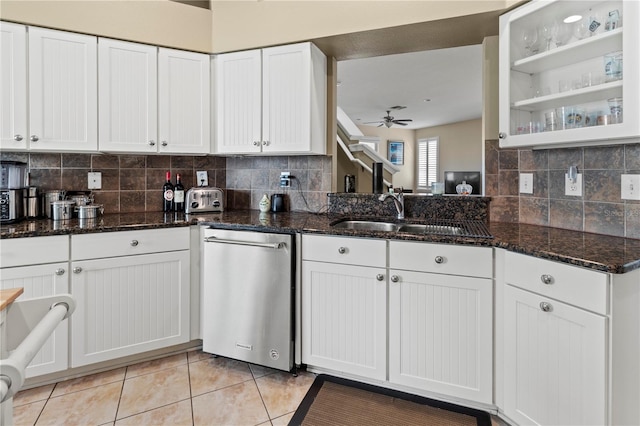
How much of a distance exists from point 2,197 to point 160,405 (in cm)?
150

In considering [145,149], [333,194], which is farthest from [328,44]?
[145,149]

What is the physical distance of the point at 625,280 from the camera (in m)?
1.31

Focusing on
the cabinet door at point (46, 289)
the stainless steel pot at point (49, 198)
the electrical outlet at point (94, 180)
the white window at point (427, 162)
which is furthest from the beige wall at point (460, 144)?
the cabinet door at point (46, 289)

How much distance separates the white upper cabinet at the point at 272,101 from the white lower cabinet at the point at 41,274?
4.07ft

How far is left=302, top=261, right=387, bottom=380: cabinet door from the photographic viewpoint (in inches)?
78.9

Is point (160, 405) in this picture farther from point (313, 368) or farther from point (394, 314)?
point (394, 314)

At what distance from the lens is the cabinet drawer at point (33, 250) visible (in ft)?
6.33

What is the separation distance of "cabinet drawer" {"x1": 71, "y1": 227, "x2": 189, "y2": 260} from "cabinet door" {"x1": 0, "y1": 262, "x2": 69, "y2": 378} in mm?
125

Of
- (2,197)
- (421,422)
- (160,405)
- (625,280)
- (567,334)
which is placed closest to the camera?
(625,280)

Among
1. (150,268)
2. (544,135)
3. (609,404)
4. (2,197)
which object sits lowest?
(609,404)

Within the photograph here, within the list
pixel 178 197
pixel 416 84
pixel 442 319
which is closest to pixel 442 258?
pixel 442 319

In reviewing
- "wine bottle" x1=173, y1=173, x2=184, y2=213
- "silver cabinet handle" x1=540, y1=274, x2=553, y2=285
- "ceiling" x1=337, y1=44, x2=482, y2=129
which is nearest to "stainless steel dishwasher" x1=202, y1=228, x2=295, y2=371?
"wine bottle" x1=173, y1=173, x2=184, y2=213

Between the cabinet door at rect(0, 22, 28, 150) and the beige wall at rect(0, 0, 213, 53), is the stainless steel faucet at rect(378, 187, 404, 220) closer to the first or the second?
the beige wall at rect(0, 0, 213, 53)

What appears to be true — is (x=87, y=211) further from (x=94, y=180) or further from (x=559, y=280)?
(x=559, y=280)
